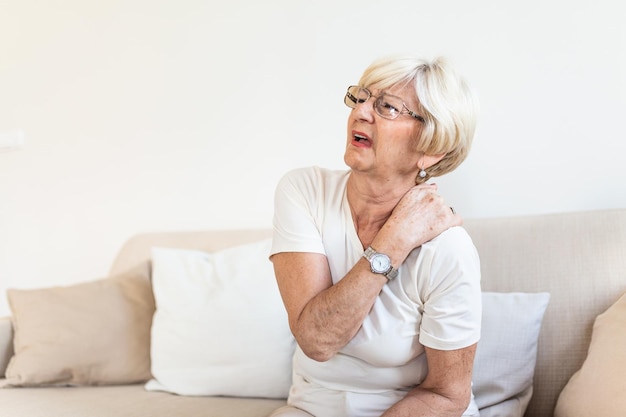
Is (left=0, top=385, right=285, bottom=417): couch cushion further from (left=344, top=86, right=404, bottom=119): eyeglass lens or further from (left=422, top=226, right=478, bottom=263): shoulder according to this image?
(left=344, top=86, right=404, bottom=119): eyeglass lens

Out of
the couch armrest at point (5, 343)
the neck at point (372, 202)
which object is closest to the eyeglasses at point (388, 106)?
the neck at point (372, 202)

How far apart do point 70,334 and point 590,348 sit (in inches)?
56.2

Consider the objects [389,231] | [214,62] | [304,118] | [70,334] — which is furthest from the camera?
[214,62]

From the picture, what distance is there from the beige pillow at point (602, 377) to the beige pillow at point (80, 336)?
3.99ft

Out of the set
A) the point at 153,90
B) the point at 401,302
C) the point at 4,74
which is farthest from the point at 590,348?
the point at 4,74

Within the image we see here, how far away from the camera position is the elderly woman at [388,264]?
146 cm

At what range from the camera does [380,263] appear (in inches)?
57.6

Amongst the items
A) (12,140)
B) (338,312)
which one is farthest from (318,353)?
(12,140)

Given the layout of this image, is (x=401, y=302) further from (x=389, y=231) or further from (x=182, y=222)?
(x=182, y=222)

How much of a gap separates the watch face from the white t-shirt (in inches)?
2.7

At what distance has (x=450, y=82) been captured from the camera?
1.54 metres

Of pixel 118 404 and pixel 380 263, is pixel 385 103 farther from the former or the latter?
pixel 118 404

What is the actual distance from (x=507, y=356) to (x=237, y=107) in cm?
→ 130

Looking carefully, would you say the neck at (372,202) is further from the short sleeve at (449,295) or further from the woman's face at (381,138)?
the short sleeve at (449,295)
